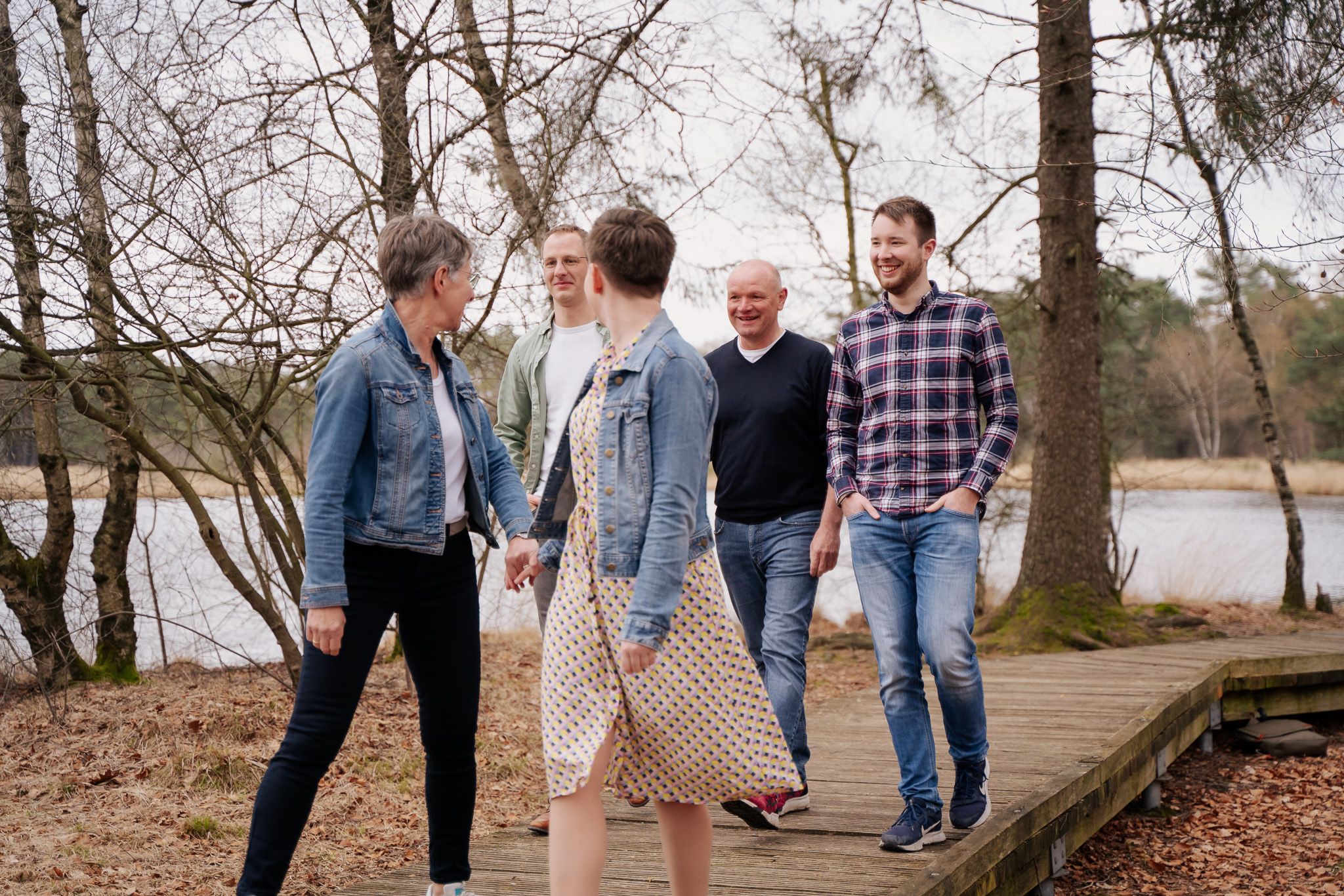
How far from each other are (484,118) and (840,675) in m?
5.55

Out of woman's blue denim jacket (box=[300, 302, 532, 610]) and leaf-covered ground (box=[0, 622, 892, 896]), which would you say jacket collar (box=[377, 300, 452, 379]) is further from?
leaf-covered ground (box=[0, 622, 892, 896])

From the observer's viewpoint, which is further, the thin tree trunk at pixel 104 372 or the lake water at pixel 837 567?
the lake water at pixel 837 567

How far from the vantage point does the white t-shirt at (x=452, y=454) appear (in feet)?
8.66

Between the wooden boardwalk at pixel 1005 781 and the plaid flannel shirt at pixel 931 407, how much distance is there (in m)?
1.09

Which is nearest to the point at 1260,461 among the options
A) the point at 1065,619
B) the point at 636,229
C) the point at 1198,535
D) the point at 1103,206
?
the point at 1198,535

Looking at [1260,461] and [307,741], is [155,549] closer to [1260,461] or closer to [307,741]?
[307,741]

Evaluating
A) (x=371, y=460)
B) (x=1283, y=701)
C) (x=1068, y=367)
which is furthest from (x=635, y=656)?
(x=1068, y=367)

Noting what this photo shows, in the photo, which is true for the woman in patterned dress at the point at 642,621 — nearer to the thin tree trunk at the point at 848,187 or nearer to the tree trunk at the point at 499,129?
the tree trunk at the point at 499,129

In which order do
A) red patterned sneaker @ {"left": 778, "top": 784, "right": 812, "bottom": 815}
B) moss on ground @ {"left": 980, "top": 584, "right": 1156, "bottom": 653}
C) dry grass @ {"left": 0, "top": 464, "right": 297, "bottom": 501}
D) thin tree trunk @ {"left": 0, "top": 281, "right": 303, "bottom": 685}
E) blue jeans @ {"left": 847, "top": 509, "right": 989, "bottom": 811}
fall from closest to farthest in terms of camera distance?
blue jeans @ {"left": 847, "top": 509, "right": 989, "bottom": 811}
red patterned sneaker @ {"left": 778, "top": 784, "right": 812, "bottom": 815}
thin tree trunk @ {"left": 0, "top": 281, "right": 303, "bottom": 685}
dry grass @ {"left": 0, "top": 464, "right": 297, "bottom": 501}
moss on ground @ {"left": 980, "top": 584, "right": 1156, "bottom": 653}

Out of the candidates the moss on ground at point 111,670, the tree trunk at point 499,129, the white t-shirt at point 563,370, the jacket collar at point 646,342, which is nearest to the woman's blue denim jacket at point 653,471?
the jacket collar at point 646,342

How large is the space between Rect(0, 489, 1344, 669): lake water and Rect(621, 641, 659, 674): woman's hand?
3.67 metres

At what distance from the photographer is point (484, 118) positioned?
541 cm

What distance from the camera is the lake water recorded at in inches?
255

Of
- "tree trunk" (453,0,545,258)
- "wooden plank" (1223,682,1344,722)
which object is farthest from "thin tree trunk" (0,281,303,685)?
"wooden plank" (1223,682,1344,722)
